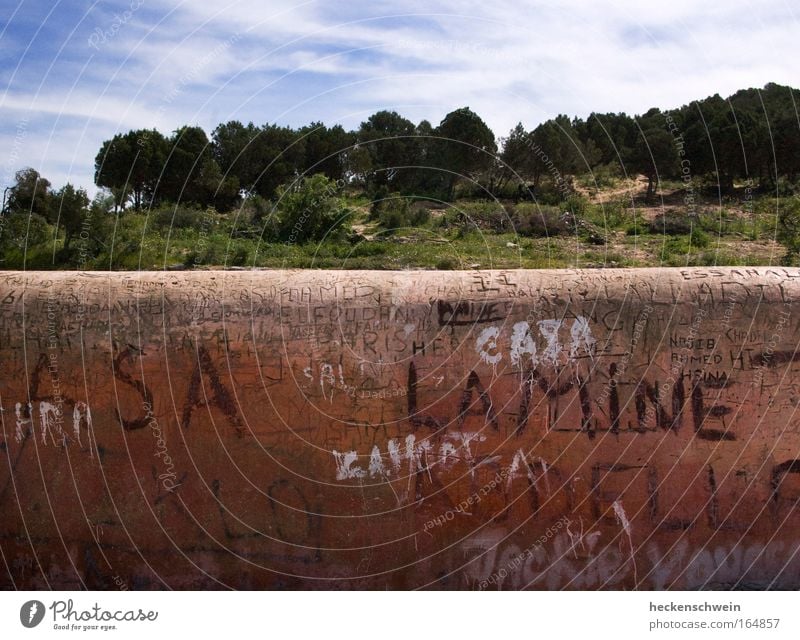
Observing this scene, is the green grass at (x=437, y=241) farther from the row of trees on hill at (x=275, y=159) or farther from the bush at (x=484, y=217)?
the row of trees on hill at (x=275, y=159)

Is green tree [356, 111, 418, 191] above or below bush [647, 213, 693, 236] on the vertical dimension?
above

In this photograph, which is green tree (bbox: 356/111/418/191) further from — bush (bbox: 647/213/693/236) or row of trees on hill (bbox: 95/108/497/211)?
bush (bbox: 647/213/693/236)

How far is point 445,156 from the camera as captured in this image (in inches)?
1074

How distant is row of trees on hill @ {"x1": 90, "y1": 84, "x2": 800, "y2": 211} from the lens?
2677cm

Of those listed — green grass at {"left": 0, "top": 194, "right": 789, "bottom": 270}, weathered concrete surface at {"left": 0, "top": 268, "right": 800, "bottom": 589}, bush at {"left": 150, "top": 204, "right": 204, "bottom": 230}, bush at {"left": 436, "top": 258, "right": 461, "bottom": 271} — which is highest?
bush at {"left": 150, "top": 204, "right": 204, "bottom": 230}

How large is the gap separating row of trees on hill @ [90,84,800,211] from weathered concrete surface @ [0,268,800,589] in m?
20.0

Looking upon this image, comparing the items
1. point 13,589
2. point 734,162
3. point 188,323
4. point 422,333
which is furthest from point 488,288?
point 734,162

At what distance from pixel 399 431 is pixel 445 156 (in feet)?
73.3

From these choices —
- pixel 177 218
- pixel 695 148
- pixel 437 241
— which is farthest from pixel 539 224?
pixel 177 218

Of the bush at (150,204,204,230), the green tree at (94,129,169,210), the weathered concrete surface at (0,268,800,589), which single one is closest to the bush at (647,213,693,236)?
the bush at (150,204,204,230)

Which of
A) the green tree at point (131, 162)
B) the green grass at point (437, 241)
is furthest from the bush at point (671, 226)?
the green tree at point (131, 162)

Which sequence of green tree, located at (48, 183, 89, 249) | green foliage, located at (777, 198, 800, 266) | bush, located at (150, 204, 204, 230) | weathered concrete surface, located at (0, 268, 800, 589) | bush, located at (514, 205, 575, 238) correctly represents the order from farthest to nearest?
1. bush, located at (150, 204, 204, 230)
2. bush, located at (514, 205, 575, 238)
3. green tree, located at (48, 183, 89, 249)
4. green foliage, located at (777, 198, 800, 266)
5. weathered concrete surface, located at (0, 268, 800, 589)

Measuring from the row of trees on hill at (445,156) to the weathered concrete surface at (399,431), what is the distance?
2000cm

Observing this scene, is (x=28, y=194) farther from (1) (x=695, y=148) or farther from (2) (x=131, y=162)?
(1) (x=695, y=148)
